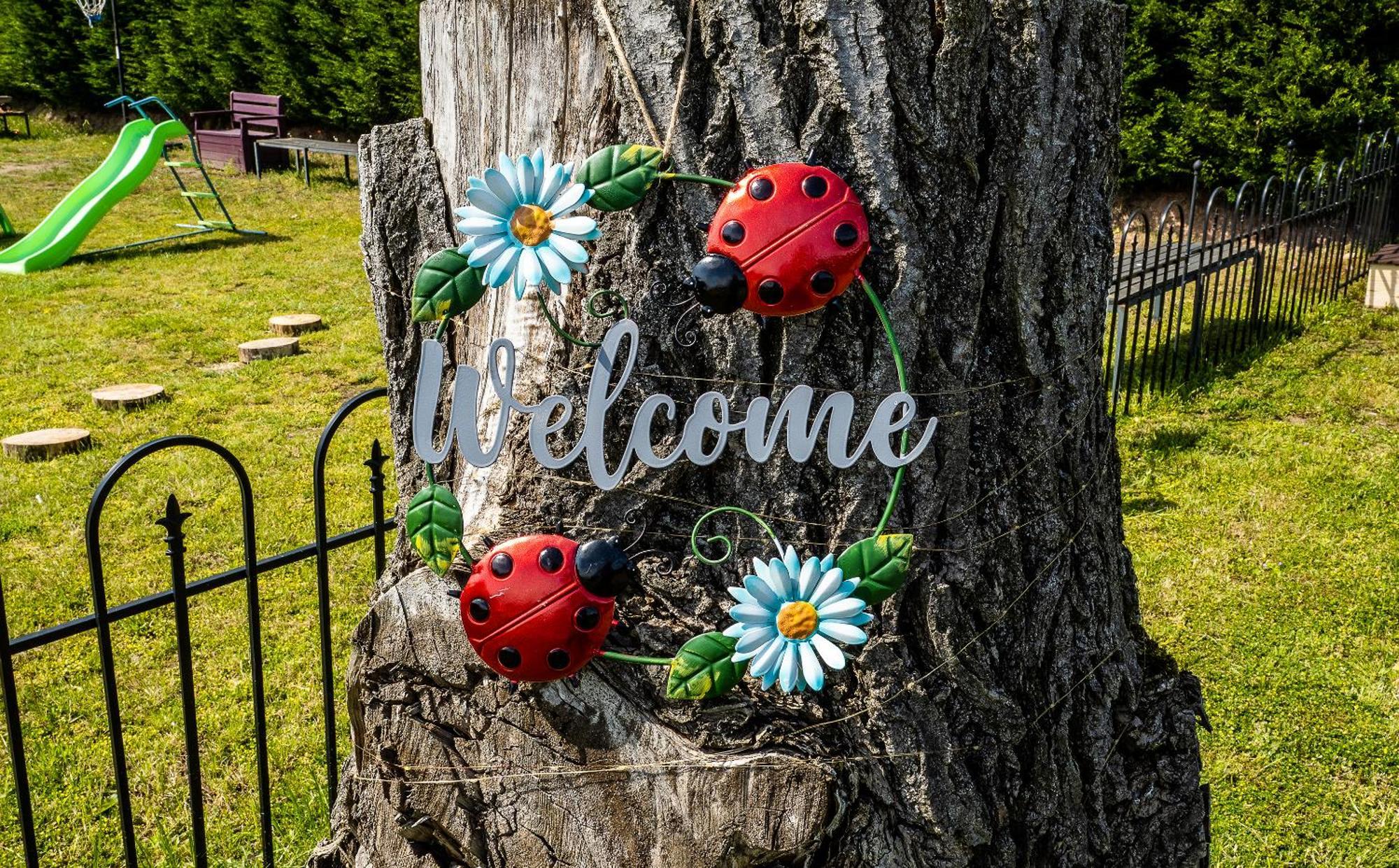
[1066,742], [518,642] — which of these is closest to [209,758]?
[518,642]

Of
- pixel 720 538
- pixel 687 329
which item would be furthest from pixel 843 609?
pixel 687 329

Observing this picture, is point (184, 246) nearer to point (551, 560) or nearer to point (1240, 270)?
point (1240, 270)

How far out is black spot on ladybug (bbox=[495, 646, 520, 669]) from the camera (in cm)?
155

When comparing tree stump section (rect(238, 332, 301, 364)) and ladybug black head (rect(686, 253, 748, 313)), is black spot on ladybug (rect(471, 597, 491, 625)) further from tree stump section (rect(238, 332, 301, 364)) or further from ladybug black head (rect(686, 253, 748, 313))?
tree stump section (rect(238, 332, 301, 364))

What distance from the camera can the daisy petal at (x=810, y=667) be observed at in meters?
1.48

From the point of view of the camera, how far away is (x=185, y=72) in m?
17.0

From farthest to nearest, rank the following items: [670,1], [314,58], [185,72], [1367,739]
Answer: [185,72]
[314,58]
[1367,739]
[670,1]

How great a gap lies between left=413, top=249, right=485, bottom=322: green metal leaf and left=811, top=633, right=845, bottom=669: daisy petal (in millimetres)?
666

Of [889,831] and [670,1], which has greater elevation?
[670,1]

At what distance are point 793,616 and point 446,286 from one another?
659mm

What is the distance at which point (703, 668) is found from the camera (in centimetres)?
154

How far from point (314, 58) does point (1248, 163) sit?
11.1 m

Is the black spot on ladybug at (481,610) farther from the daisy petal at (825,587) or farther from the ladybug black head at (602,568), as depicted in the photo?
the daisy petal at (825,587)

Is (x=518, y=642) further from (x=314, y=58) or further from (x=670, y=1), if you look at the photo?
(x=314, y=58)
